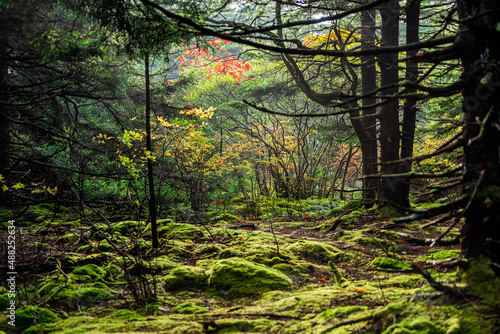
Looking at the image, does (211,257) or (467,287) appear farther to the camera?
(211,257)

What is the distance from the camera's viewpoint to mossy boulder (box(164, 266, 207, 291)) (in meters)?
3.48

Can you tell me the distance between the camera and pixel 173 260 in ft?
14.8

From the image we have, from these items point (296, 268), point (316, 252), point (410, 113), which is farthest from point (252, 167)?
point (296, 268)

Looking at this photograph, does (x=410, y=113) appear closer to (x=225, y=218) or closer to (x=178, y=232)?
(x=225, y=218)

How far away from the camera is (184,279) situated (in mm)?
3568

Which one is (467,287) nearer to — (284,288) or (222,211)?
(284,288)

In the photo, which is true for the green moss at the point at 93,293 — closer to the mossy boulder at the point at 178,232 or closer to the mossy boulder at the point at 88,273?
the mossy boulder at the point at 88,273

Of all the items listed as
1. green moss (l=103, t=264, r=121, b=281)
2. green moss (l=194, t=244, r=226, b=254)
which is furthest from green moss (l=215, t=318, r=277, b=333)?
green moss (l=194, t=244, r=226, b=254)

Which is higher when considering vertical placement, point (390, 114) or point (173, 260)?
point (390, 114)

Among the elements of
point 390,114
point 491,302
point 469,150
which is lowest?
point 491,302

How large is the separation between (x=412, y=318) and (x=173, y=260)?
3.45 meters

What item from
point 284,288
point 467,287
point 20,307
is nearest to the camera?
point 467,287

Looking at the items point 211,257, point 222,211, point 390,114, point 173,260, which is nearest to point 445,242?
point 211,257

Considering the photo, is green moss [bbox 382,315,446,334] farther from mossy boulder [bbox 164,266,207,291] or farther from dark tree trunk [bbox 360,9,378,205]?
dark tree trunk [bbox 360,9,378,205]
